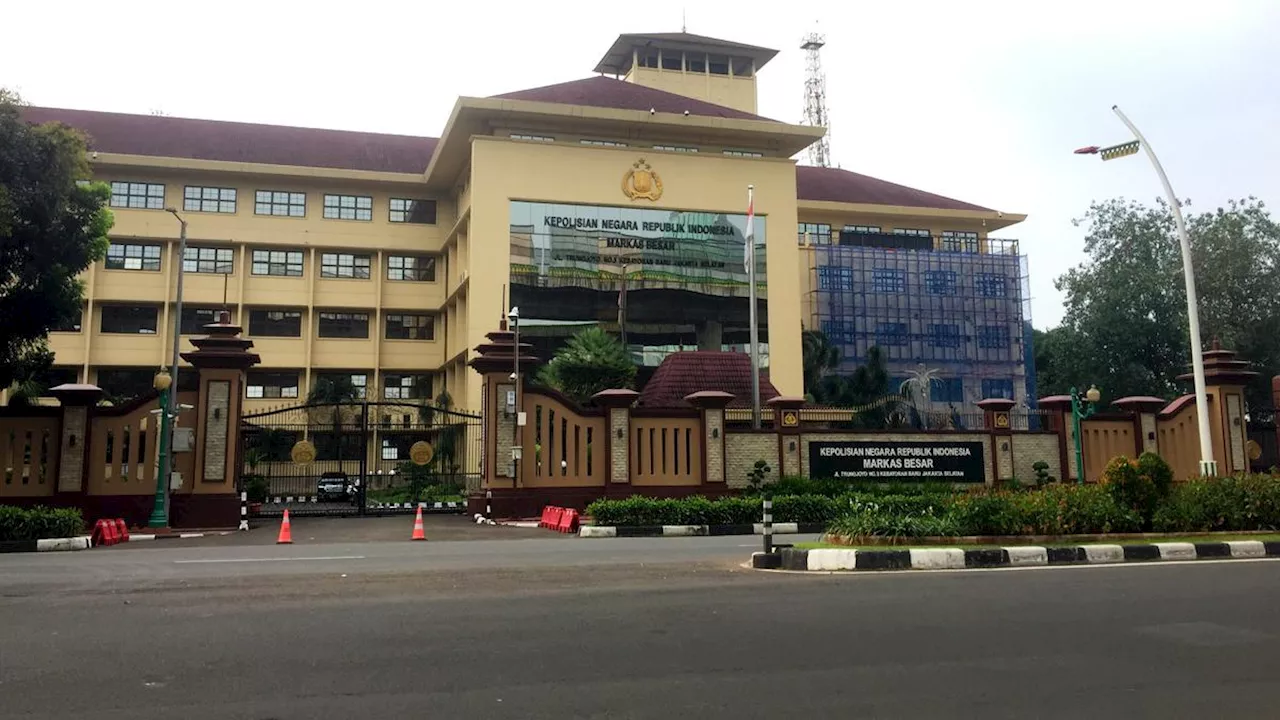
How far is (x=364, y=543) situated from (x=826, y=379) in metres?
27.9

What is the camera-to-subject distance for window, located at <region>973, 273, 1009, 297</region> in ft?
153

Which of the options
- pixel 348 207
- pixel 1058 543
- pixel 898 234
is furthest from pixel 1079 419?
pixel 348 207

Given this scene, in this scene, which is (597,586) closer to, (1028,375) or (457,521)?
(457,521)

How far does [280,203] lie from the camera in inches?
1609

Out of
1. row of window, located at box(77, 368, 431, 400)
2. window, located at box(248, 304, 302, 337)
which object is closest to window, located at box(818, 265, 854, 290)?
row of window, located at box(77, 368, 431, 400)

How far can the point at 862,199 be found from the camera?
159 feet

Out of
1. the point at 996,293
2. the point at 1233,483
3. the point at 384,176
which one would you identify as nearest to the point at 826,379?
the point at 996,293

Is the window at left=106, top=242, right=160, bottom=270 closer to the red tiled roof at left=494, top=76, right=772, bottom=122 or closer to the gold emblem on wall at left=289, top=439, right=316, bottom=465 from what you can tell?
the red tiled roof at left=494, top=76, right=772, bottom=122

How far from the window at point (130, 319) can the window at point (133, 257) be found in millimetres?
1675

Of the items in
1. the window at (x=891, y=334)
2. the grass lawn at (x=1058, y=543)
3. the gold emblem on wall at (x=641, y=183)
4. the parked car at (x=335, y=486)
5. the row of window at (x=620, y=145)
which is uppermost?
the row of window at (x=620, y=145)

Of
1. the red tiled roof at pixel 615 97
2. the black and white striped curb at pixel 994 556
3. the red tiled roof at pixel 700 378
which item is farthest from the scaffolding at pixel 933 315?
the black and white striped curb at pixel 994 556

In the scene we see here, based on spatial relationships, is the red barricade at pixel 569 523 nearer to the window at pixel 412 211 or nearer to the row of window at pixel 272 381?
the row of window at pixel 272 381

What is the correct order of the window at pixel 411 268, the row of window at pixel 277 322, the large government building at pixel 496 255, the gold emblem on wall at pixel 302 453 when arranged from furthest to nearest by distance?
the window at pixel 411 268, the row of window at pixel 277 322, the large government building at pixel 496 255, the gold emblem on wall at pixel 302 453

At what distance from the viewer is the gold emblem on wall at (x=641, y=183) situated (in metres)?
→ 37.3
